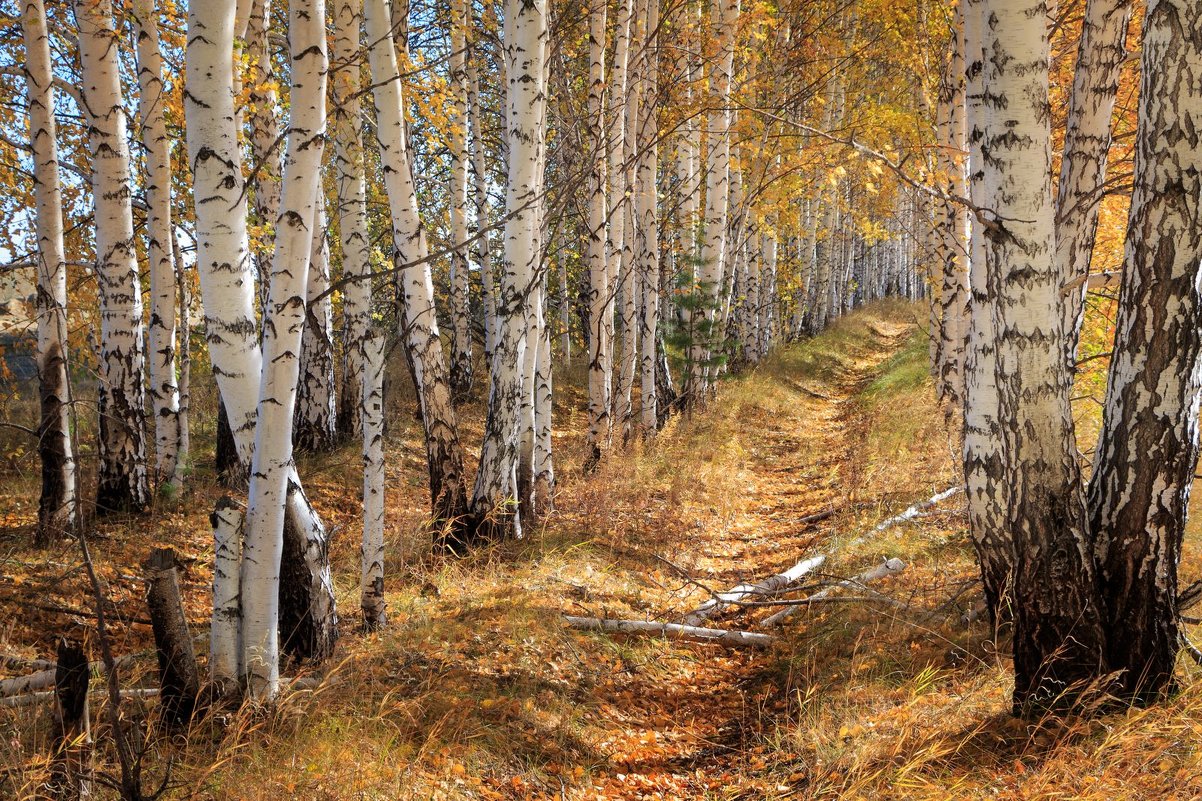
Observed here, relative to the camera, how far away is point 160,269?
681 cm

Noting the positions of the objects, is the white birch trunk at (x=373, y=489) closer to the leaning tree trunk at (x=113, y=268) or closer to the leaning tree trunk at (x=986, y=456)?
the leaning tree trunk at (x=113, y=268)

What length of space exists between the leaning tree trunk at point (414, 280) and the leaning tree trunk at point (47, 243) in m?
2.36

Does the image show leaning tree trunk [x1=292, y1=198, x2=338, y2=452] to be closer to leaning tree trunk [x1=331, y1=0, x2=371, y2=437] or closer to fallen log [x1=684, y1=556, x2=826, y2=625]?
leaning tree trunk [x1=331, y1=0, x2=371, y2=437]

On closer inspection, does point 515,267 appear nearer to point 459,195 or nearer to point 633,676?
point 633,676

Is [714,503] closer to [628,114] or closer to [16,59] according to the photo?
[628,114]

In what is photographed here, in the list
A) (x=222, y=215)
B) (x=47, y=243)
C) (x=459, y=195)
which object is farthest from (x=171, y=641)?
(x=459, y=195)

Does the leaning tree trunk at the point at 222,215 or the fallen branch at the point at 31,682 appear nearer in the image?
the leaning tree trunk at the point at 222,215

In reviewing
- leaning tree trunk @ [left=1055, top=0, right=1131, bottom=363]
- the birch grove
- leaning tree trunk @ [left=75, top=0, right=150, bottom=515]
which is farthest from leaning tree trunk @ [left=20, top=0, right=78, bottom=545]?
leaning tree trunk @ [left=1055, top=0, right=1131, bottom=363]

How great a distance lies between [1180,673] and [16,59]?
31.8 ft

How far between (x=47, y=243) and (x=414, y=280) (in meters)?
2.65

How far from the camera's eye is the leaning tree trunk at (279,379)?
10.5 feet

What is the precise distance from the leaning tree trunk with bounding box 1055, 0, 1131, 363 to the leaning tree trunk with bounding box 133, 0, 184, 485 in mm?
6353

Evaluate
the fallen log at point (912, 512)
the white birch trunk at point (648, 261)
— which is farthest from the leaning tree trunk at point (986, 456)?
the white birch trunk at point (648, 261)

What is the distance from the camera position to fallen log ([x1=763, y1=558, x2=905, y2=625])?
5027 millimetres
